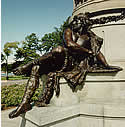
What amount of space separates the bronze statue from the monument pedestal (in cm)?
18

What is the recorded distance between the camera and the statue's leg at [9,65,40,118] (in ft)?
11.3

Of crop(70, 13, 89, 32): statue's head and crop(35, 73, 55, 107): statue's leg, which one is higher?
crop(70, 13, 89, 32): statue's head

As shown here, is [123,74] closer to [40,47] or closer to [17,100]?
[17,100]

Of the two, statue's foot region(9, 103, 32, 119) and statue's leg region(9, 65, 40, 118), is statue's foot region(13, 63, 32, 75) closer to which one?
statue's leg region(9, 65, 40, 118)

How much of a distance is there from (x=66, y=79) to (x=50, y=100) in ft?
2.37

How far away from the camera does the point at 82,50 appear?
13.1 feet

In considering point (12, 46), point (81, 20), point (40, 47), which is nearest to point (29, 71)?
point (81, 20)

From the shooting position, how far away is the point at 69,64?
4.13 m

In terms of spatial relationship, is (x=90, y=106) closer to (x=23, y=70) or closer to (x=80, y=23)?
(x=23, y=70)

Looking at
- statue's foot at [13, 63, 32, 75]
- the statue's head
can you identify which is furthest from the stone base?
the statue's head

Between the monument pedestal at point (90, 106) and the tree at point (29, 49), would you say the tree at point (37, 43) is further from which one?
the monument pedestal at point (90, 106)

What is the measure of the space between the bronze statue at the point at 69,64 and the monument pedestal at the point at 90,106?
0.60 ft

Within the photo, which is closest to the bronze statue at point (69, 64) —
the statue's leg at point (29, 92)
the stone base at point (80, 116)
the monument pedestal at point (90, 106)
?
the statue's leg at point (29, 92)

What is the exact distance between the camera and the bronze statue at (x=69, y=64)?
3.76 meters
